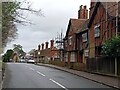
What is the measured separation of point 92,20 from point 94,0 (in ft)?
9.43

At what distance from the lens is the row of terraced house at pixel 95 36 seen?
34222 mm

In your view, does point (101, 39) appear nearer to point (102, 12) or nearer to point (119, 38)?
point (102, 12)

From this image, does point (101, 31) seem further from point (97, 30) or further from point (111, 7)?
point (111, 7)

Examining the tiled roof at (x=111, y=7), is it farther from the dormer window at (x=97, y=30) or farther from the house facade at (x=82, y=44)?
the house facade at (x=82, y=44)

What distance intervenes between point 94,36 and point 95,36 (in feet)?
2.57

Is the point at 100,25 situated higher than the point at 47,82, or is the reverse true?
the point at 100,25

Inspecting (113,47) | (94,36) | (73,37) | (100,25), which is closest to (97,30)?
(100,25)

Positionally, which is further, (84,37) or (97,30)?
(84,37)

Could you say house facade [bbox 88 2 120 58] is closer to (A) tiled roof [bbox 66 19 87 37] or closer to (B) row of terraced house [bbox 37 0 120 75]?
(B) row of terraced house [bbox 37 0 120 75]

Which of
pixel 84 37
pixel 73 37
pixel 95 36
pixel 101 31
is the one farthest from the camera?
pixel 73 37

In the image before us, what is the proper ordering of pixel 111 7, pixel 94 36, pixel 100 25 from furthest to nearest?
pixel 94 36, pixel 100 25, pixel 111 7

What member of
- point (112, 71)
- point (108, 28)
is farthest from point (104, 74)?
point (108, 28)

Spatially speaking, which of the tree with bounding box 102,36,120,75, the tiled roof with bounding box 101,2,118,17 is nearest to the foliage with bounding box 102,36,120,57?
the tree with bounding box 102,36,120,75

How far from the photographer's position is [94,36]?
1668 inches
